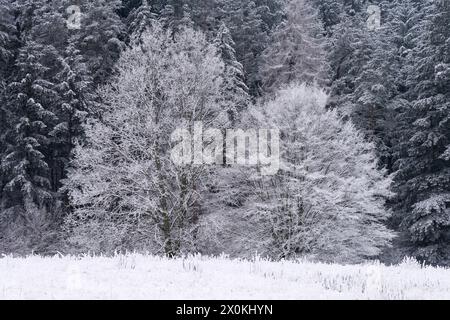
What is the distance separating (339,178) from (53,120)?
20.9 m

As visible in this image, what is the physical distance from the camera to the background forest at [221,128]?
65.0 ft

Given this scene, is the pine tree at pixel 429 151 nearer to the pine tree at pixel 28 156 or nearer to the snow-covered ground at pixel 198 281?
the snow-covered ground at pixel 198 281

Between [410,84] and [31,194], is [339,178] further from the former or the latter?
[31,194]

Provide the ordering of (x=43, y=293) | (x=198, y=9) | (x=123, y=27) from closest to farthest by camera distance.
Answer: (x=43, y=293) < (x=123, y=27) < (x=198, y=9)

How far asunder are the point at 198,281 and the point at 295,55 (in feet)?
97.0

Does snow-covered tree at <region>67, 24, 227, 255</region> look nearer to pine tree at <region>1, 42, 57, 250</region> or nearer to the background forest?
the background forest

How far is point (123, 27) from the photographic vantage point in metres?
42.5

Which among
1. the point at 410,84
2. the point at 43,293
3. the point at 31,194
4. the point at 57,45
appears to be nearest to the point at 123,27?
the point at 57,45

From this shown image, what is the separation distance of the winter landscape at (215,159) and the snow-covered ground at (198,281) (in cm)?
5

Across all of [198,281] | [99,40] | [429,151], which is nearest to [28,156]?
[99,40]

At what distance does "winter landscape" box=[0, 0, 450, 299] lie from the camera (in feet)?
30.7

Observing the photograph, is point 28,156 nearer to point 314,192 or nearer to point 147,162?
point 147,162

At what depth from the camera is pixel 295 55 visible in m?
35.6

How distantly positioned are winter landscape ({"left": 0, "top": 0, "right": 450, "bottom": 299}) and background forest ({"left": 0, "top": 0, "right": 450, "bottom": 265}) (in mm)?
128
